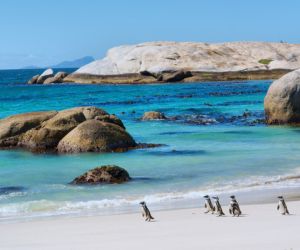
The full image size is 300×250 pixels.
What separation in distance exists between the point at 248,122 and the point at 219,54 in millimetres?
58108

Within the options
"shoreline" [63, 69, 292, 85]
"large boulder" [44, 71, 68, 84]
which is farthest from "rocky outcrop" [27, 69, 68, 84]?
"shoreline" [63, 69, 292, 85]

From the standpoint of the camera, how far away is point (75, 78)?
317ft

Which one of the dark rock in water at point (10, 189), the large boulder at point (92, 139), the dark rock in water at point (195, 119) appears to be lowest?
the dark rock in water at point (195, 119)

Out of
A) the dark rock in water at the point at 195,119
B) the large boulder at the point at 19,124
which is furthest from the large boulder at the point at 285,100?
the large boulder at the point at 19,124

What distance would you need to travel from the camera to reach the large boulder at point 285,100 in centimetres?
3080

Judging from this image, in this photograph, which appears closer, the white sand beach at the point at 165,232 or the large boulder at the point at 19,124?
the white sand beach at the point at 165,232

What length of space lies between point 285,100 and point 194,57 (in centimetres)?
5797

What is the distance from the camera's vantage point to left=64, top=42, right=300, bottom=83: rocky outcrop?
85500 mm

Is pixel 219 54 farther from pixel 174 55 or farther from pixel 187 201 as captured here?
pixel 187 201

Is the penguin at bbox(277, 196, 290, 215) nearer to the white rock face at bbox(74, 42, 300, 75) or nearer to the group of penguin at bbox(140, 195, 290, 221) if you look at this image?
the group of penguin at bbox(140, 195, 290, 221)

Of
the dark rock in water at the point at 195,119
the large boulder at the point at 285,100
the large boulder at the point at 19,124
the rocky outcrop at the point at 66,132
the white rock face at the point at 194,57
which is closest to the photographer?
the rocky outcrop at the point at 66,132

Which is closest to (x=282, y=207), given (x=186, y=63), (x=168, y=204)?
(x=168, y=204)

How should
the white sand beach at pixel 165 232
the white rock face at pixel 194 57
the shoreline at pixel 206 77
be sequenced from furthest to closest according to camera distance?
1. the white rock face at pixel 194 57
2. the shoreline at pixel 206 77
3. the white sand beach at pixel 165 232

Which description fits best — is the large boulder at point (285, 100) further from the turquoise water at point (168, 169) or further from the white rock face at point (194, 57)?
the white rock face at point (194, 57)
